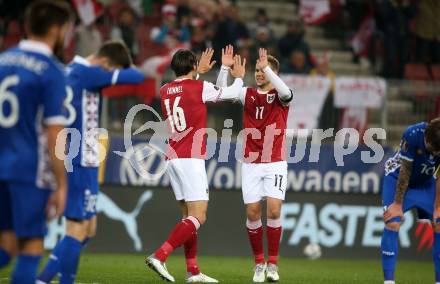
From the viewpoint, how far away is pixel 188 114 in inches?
455

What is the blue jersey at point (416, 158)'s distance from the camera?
35.3 ft

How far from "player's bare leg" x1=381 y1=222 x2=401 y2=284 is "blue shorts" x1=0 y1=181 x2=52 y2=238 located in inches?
188

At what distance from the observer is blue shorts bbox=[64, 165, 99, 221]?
9242 millimetres

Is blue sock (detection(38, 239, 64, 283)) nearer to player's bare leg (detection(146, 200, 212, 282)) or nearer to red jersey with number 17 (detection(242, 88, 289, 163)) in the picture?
player's bare leg (detection(146, 200, 212, 282))

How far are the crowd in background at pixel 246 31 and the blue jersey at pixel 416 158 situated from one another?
8.25m

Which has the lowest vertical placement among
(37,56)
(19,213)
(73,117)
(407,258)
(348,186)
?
(407,258)

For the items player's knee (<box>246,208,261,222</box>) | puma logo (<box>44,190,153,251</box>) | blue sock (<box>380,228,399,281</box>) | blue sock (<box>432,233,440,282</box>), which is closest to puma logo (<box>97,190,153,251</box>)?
puma logo (<box>44,190,153,251</box>)

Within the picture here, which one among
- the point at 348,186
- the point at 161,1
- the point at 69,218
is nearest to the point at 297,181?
the point at 348,186

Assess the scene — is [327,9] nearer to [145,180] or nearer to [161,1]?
[161,1]

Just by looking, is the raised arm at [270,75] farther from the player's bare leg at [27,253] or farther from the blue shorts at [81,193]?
the player's bare leg at [27,253]

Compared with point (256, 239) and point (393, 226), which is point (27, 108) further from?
point (256, 239)

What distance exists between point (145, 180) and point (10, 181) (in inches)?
373

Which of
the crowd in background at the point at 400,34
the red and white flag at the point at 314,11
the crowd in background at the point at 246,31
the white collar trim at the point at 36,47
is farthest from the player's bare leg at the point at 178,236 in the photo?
the red and white flag at the point at 314,11

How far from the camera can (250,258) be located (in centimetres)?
1672
